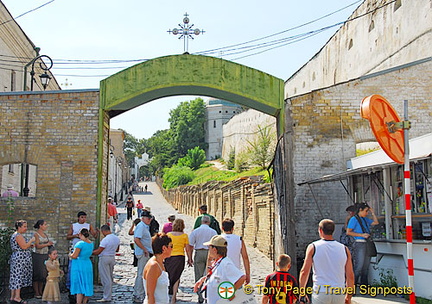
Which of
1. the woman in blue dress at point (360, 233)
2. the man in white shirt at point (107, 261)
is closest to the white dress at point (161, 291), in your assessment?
the man in white shirt at point (107, 261)

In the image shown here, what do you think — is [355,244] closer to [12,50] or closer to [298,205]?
[298,205]

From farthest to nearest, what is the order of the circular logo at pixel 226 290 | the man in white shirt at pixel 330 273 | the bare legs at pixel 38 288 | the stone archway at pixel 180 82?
1. the stone archway at pixel 180 82
2. the bare legs at pixel 38 288
3. the man in white shirt at pixel 330 273
4. the circular logo at pixel 226 290

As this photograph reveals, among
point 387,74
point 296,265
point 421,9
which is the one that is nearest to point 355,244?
point 296,265

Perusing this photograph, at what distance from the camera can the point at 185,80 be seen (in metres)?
12.3

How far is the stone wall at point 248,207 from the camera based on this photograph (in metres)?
16.5

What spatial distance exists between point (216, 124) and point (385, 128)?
86.4 meters

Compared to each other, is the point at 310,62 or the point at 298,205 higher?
the point at 310,62

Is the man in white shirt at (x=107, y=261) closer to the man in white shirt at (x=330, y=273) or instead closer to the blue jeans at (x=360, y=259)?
the blue jeans at (x=360, y=259)

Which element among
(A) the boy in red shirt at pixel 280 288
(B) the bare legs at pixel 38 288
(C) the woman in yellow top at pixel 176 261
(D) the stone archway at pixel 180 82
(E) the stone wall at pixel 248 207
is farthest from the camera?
(E) the stone wall at pixel 248 207

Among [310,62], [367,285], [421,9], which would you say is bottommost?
[367,285]

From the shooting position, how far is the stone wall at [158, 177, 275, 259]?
648 inches

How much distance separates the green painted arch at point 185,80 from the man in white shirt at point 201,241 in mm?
4016

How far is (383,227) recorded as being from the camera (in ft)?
34.3

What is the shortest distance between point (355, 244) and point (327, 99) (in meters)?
4.30
